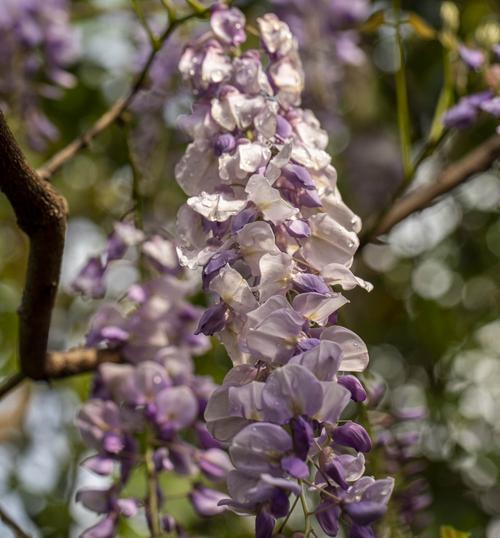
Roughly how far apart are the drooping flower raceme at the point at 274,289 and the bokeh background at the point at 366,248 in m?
0.67

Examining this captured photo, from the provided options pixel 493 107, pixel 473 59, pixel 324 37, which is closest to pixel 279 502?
pixel 493 107

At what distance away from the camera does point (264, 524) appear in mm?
662

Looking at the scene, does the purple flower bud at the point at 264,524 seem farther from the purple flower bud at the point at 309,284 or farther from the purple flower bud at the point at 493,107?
the purple flower bud at the point at 493,107

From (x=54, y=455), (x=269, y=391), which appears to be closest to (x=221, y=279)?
(x=269, y=391)

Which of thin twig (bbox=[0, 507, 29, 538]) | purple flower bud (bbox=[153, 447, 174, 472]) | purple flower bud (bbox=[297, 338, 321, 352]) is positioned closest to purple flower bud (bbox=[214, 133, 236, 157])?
purple flower bud (bbox=[297, 338, 321, 352])

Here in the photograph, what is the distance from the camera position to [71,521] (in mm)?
1595

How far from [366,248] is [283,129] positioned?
0.81 meters

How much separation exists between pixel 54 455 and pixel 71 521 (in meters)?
0.43

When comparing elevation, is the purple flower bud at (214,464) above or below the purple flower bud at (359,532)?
below

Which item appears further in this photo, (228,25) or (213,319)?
(228,25)

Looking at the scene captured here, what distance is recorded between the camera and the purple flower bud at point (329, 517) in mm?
675

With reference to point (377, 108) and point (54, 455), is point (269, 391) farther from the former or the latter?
point (377, 108)

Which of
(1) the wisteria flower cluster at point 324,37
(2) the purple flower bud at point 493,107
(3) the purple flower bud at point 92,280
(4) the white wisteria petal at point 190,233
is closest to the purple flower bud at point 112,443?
(3) the purple flower bud at point 92,280

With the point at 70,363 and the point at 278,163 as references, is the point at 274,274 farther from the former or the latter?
the point at 70,363
